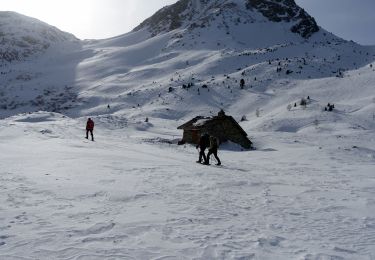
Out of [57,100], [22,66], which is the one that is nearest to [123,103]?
[57,100]


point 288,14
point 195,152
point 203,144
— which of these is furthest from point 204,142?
point 288,14

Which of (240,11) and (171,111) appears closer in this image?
(171,111)

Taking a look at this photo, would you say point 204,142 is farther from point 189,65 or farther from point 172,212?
point 189,65

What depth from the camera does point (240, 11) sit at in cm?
9375

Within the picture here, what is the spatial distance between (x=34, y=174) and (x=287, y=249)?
7.54m

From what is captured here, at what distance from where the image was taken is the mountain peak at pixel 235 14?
89.0m

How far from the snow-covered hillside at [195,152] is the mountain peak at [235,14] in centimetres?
68

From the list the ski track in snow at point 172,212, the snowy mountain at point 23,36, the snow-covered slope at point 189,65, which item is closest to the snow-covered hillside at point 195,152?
the ski track in snow at point 172,212

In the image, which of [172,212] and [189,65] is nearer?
[172,212]

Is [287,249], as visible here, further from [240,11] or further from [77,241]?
[240,11]

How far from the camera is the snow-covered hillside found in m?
7.13

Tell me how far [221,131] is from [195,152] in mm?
5555

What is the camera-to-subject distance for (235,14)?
91812 mm

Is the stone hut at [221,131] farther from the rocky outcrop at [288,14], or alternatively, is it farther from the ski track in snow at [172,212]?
the rocky outcrop at [288,14]
